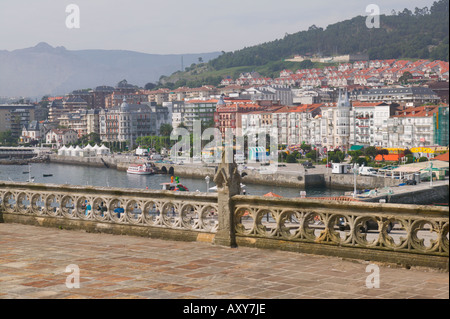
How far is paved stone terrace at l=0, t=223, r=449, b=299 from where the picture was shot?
6449 mm

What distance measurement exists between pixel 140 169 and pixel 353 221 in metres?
96.9

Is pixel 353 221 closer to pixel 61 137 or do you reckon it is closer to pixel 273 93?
pixel 61 137

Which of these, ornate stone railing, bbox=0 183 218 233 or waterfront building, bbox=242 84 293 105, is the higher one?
waterfront building, bbox=242 84 293 105

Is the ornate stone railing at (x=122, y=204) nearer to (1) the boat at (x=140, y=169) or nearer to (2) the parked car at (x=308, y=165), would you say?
(2) the parked car at (x=308, y=165)

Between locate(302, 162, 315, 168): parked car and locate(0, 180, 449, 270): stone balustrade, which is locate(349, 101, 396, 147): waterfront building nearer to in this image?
locate(302, 162, 315, 168): parked car

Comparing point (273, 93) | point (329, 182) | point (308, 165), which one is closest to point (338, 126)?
point (308, 165)

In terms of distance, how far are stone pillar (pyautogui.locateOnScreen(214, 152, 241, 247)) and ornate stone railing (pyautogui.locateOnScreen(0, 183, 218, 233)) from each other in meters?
0.20

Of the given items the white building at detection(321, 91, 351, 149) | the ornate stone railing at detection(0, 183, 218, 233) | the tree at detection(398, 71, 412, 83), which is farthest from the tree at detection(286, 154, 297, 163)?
Result: the tree at detection(398, 71, 412, 83)

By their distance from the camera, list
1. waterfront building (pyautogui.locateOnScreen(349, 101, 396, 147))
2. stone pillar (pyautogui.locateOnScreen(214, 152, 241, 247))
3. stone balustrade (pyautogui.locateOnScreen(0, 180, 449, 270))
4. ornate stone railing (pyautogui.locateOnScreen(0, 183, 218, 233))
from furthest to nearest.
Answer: waterfront building (pyautogui.locateOnScreen(349, 101, 396, 147)), ornate stone railing (pyautogui.locateOnScreen(0, 183, 218, 233)), stone pillar (pyautogui.locateOnScreen(214, 152, 241, 247)), stone balustrade (pyautogui.locateOnScreen(0, 180, 449, 270))

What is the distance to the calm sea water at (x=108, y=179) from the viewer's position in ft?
259

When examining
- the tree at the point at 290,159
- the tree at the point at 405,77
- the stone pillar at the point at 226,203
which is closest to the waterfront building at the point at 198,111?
the tree at the point at 405,77

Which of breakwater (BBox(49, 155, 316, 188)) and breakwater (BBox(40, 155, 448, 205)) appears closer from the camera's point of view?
breakwater (BBox(40, 155, 448, 205))

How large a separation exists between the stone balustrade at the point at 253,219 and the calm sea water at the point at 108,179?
58.1 meters

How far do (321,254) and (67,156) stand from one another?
133009 mm
